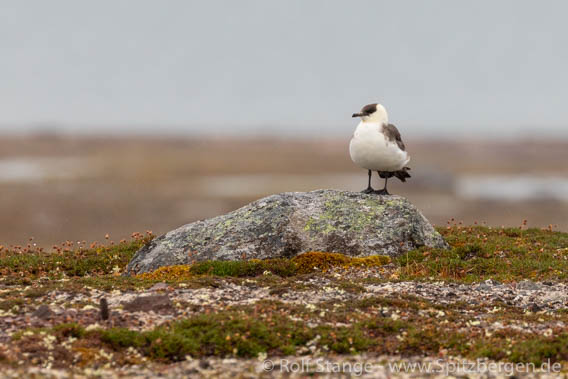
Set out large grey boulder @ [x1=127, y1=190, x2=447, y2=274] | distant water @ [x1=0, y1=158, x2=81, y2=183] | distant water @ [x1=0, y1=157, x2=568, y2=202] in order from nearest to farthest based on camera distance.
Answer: large grey boulder @ [x1=127, y1=190, x2=447, y2=274], distant water @ [x1=0, y1=157, x2=568, y2=202], distant water @ [x1=0, y1=158, x2=81, y2=183]

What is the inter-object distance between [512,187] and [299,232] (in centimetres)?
7515

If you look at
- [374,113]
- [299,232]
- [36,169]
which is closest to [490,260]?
[374,113]

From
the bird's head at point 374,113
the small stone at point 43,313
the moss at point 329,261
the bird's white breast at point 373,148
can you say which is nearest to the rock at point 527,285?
the moss at point 329,261

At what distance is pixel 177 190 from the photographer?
3177 inches

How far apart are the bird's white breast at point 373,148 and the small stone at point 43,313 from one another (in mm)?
9282

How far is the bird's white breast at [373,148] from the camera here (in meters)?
18.9

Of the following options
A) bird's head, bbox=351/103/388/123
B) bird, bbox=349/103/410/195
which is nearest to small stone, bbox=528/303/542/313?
bird, bbox=349/103/410/195

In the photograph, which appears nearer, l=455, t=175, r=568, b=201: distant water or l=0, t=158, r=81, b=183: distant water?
l=455, t=175, r=568, b=201: distant water

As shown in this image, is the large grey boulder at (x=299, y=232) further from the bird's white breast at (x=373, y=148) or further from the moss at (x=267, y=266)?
the bird's white breast at (x=373, y=148)

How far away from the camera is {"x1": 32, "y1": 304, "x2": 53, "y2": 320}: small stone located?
12.7 meters

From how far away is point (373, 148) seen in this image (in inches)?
745

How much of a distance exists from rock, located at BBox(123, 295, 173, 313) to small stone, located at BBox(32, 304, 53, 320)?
132cm

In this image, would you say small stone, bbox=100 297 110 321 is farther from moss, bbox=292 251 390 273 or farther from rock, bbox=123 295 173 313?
moss, bbox=292 251 390 273

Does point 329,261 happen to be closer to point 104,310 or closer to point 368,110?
point 368,110
